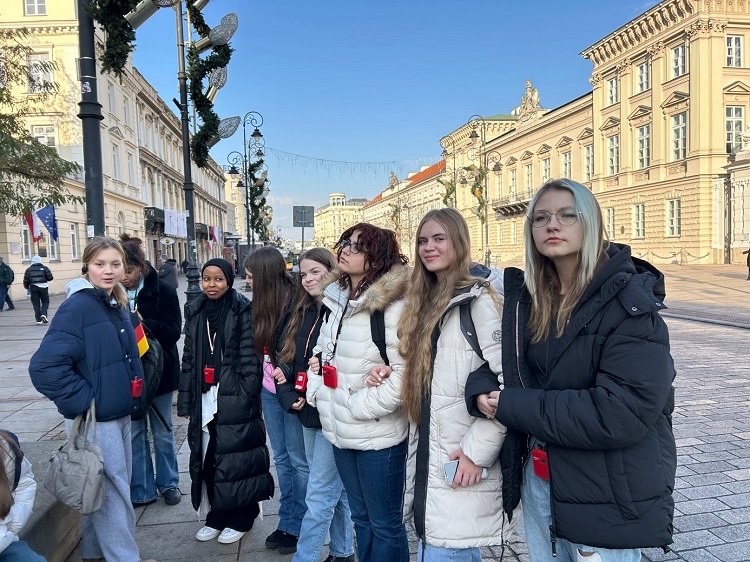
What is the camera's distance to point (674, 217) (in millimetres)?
33688

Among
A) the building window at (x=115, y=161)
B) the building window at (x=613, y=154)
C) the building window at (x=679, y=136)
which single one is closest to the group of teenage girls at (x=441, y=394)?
the building window at (x=115, y=161)

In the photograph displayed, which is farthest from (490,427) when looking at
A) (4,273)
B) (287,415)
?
(4,273)

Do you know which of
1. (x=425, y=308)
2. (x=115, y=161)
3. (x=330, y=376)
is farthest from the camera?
(x=115, y=161)

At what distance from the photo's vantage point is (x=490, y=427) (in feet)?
6.70

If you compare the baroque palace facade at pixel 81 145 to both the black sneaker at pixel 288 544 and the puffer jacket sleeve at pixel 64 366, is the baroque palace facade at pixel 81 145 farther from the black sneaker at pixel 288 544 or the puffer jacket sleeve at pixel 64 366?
the black sneaker at pixel 288 544

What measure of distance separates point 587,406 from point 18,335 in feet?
46.4

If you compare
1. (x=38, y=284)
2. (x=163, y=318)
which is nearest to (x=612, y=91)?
(x=38, y=284)

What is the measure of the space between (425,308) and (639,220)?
130ft

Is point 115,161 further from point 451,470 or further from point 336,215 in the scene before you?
point 336,215

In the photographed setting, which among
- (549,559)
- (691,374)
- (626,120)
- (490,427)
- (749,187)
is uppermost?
(626,120)

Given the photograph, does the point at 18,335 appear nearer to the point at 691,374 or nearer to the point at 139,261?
the point at 139,261

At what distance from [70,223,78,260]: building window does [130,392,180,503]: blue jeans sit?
27.2 metres

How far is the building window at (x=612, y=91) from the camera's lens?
1551 inches

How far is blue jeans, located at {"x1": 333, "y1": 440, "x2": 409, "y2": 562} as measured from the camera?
2.56 metres
